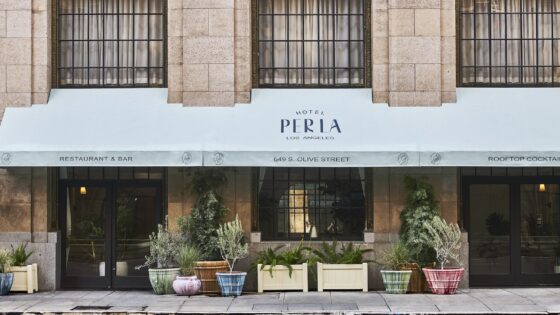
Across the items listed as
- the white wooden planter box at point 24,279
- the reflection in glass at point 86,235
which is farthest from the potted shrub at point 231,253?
the white wooden planter box at point 24,279

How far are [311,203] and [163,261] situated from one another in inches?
139

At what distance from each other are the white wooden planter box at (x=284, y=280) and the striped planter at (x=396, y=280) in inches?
66.8

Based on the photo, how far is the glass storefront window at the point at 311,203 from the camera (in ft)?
67.5

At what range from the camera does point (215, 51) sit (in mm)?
20391

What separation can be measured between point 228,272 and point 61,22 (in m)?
7.00

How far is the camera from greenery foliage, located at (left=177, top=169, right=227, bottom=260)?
1936 centimetres

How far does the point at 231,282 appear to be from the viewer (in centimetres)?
1888

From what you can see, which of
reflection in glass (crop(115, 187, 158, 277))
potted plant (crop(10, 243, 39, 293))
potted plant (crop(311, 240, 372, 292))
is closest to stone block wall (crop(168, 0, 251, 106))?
reflection in glass (crop(115, 187, 158, 277))

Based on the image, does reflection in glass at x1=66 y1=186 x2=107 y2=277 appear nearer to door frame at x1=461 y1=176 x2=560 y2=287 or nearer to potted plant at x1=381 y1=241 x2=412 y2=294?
potted plant at x1=381 y1=241 x2=412 y2=294

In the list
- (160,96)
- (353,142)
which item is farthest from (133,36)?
Result: (353,142)

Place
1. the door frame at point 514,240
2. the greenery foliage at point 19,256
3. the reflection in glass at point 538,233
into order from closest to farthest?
the greenery foliage at point 19,256 < the door frame at point 514,240 < the reflection in glass at point 538,233

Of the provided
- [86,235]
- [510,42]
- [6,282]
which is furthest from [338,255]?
[6,282]

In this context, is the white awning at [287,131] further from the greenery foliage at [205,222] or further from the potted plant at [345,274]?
the potted plant at [345,274]

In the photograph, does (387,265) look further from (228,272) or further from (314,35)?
(314,35)
